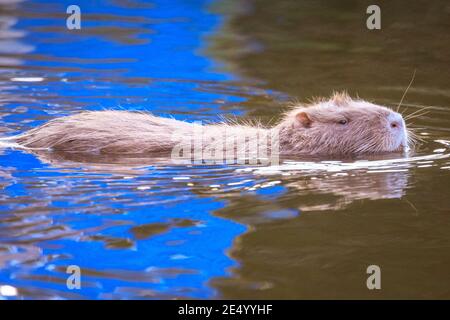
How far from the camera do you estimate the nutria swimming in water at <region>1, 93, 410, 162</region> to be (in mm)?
7832

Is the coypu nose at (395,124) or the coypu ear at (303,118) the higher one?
the coypu ear at (303,118)

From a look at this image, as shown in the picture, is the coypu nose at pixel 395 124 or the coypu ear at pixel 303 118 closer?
the coypu nose at pixel 395 124

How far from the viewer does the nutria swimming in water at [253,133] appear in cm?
783

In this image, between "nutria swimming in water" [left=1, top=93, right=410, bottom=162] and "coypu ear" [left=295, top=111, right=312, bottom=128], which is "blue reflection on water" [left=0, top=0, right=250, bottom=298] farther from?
"coypu ear" [left=295, top=111, right=312, bottom=128]

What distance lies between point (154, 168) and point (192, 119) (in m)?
2.45

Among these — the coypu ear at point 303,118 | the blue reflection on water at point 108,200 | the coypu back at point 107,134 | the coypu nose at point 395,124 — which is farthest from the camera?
the coypu ear at point 303,118

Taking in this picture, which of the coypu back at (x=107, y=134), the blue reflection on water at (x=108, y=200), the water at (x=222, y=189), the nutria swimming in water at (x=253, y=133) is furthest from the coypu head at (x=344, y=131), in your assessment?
the blue reflection on water at (x=108, y=200)

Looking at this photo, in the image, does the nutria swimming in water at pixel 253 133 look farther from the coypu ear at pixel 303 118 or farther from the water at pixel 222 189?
the water at pixel 222 189

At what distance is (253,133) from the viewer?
26.4 feet

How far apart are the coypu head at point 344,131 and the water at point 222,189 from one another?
0.23 m

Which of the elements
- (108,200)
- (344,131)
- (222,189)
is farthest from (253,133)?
(108,200)

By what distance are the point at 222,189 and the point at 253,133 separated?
4.78 ft

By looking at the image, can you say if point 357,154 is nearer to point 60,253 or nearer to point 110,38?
point 60,253
